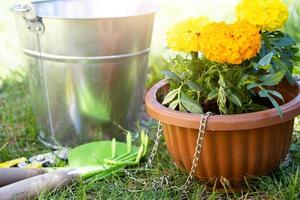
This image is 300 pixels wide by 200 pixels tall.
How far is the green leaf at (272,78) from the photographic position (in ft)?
4.34

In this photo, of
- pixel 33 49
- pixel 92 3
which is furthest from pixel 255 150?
pixel 92 3

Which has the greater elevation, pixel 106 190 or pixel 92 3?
pixel 92 3

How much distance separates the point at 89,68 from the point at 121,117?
238 millimetres

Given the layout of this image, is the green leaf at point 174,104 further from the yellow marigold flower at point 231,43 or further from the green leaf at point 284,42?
the green leaf at point 284,42

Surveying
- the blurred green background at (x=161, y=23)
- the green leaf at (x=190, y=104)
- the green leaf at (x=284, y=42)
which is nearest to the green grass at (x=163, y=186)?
the green leaf at (x=190, y=104)

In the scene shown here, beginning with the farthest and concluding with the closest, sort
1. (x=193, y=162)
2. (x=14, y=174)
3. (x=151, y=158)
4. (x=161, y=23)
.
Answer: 1. (x=161, y=23)
2. (x=151, y=158)
3. (x=14, y=174)
4. (x=193, y=162)

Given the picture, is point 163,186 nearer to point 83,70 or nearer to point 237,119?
point 237,119

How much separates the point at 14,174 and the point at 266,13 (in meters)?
0.84

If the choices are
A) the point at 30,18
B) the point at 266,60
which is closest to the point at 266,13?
the point at 266,60

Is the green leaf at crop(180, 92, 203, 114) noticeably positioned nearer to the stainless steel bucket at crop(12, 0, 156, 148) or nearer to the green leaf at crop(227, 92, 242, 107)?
the green leaf at crop(227, 92, 242, 107)

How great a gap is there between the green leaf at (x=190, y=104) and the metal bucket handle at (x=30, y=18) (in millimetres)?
623

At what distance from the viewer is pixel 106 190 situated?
1.50 m

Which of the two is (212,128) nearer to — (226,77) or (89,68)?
(226,77)

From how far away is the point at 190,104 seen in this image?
1.39 metres
